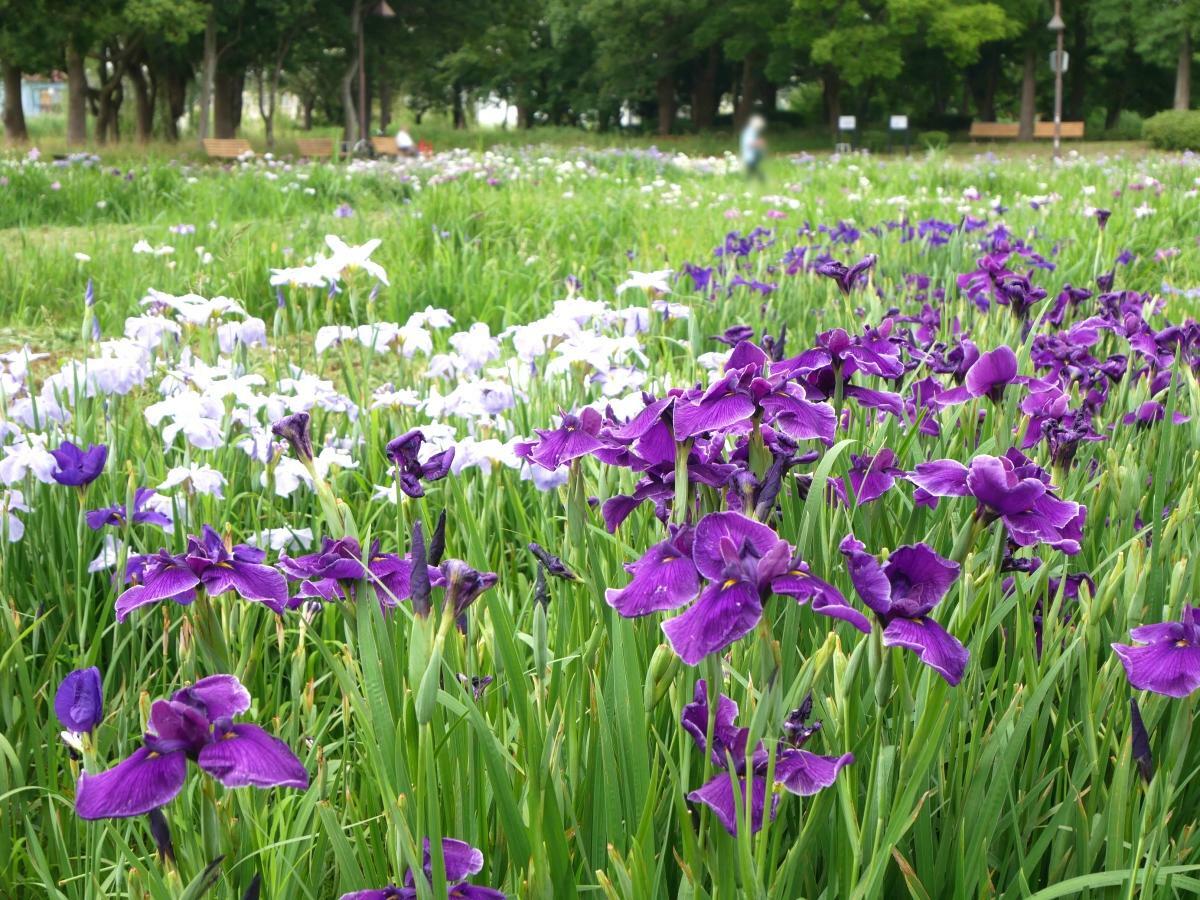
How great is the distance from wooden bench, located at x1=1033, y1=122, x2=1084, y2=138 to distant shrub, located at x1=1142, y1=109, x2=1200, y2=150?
16.2 feet

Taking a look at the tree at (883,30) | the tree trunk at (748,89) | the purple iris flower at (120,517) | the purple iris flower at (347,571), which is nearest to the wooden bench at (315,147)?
the tree at (883,30)

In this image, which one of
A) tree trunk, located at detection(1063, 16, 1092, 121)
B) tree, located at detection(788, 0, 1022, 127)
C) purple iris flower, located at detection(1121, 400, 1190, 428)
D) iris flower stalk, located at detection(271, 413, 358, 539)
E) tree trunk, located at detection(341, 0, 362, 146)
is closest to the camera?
iris flower stalk, located at detection(271, 413, 358, 539)

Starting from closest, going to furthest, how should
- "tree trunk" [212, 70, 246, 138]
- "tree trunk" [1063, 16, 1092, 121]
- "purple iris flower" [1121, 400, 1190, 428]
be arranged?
"purple iris flower" [1121, 400, 1190, 428] < "tree trunk" [212, 70, 246, 138] < "tree trunk" [1063, 16, 1092, 121]

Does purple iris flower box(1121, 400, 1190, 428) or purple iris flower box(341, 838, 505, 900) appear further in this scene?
purple iris flower box(1121, 400, 1190, 428)

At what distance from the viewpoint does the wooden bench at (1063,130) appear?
29828 millimetres

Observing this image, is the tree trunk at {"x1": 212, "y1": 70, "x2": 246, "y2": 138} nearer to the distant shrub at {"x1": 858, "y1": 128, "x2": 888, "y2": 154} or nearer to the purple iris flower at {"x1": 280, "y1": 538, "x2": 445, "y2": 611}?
the distant shrub at {"x1": 858, "y1": 128, "x2": 888, "y2": 154}

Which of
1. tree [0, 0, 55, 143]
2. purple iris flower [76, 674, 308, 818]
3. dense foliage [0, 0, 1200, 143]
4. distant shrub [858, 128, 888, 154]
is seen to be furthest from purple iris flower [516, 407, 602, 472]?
distant shrub [858, 128, 888, 154]

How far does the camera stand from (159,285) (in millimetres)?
5062

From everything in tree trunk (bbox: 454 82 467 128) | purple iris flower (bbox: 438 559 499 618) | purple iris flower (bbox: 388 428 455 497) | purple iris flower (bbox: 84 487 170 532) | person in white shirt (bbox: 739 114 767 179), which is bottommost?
purple iris flower (bbox: 84 487 170 532)

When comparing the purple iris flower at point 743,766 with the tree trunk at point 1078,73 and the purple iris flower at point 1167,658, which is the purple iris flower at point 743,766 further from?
the tree trunk at point 1078,73

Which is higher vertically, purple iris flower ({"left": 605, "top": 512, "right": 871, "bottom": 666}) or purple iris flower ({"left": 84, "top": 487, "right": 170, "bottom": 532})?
purple iris flower ({"left": 605, "top": 512, "right": 871, "bottom": 666})

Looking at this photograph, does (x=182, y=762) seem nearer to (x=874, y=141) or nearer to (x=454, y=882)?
(x=454, y=882)

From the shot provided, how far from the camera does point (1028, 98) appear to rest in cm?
3334

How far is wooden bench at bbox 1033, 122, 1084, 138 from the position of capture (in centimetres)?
2983
